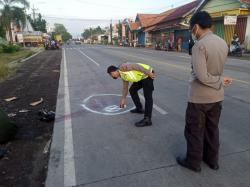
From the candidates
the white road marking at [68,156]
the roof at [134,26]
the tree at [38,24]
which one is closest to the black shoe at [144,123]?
the white road marking at [68,156]

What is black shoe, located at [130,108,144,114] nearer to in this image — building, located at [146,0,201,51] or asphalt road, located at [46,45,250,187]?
asphalt road, located at [46,45,250,187]

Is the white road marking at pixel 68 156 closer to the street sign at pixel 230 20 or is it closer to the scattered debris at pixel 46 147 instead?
the scattered debris at pixel 46 147

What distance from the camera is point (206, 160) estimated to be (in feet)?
11.9

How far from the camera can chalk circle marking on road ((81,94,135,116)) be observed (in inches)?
249

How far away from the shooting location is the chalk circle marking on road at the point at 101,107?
6.32m

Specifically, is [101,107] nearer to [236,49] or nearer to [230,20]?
[236,49]

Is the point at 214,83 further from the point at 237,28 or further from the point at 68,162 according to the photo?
the point at 237,28

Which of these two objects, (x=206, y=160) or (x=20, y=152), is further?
(x=20, y=152)

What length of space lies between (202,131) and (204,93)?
50cm

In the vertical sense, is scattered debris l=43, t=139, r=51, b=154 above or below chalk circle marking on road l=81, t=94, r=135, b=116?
below

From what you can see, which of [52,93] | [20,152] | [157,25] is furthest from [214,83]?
[157,25]

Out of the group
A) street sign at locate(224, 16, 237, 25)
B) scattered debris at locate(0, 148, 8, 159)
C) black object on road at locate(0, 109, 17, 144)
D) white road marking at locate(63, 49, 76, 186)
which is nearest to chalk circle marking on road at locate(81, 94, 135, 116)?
white road marking at locate(63, 49, 76, 186)

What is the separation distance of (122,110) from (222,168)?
128 inches

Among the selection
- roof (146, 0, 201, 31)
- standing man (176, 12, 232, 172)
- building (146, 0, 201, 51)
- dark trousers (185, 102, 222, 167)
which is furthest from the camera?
roof (146, 0, 201, 31)
